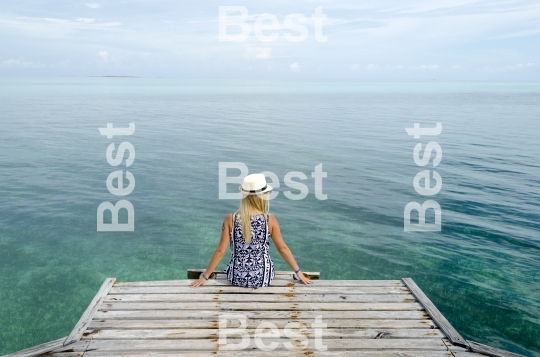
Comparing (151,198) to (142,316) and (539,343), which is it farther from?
(539,343)

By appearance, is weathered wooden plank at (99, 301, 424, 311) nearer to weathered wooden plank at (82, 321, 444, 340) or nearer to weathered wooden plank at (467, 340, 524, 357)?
weathered wooden plank at (82, 321, 444, 340)

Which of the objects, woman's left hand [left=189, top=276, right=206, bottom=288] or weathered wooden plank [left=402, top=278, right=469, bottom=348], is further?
woman's left hand [left=189, top=276, right=206, bottom=288]

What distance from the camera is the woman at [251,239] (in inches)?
276

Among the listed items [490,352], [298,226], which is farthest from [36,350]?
[298,226]

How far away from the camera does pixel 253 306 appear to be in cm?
697

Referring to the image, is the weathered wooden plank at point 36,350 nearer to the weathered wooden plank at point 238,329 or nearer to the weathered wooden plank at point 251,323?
the weathered wooden plank at point 238,329

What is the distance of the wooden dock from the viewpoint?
593cm

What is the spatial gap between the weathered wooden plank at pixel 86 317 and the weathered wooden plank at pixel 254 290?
126 millimetres

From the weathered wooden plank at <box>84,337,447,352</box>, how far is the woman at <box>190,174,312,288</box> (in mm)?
1545

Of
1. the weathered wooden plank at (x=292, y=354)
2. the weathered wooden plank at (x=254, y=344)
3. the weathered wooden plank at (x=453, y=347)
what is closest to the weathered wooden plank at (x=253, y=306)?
the weathered wooden plank at (x=254, y=344)

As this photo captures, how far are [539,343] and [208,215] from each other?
1134 centimetres

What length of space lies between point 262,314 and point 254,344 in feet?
2.45

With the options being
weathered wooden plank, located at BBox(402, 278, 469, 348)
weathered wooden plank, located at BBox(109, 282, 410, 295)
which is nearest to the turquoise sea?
weathered wooden plank, located at BBox(402, 278, 469, 348)

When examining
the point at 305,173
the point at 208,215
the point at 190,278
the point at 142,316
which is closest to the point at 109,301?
the point at 142,316
